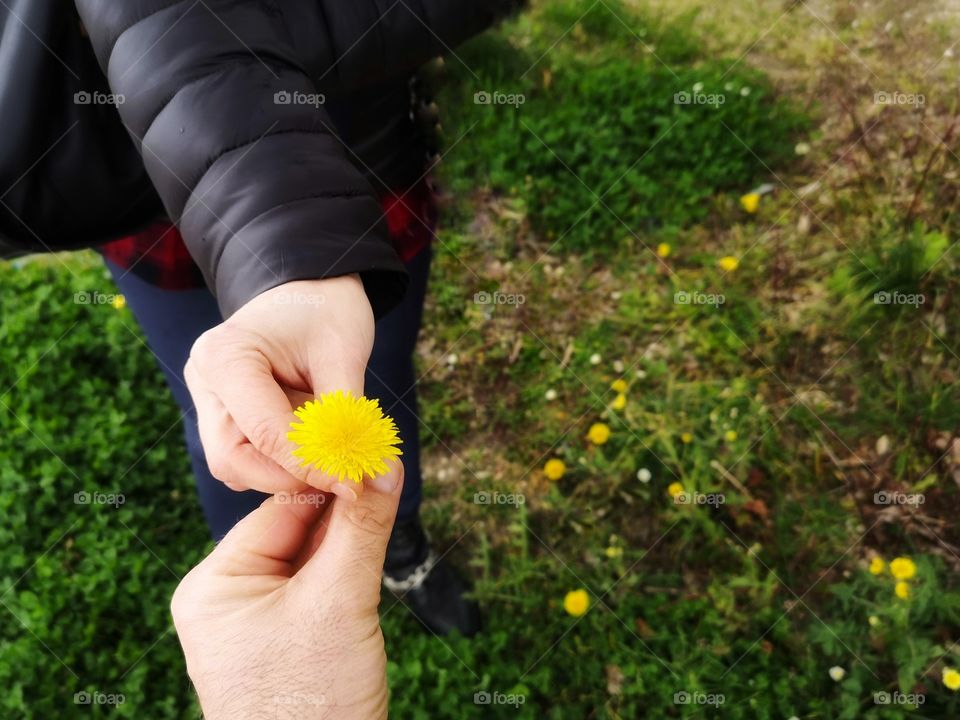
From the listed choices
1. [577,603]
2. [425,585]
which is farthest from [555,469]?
[425,585]

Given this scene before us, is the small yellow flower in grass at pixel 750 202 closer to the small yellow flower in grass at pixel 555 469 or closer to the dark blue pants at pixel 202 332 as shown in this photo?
the small yellow flower in grass at pixel 555 469

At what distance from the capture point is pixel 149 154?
1.21 metres

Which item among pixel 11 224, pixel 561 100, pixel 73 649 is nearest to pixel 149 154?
pixel 11 224

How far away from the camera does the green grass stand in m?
2.35

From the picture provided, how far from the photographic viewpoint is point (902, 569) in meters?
2.22

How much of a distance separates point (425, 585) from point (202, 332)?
4.26 feet

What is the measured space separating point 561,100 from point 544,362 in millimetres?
1261

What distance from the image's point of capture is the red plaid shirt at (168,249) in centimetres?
159

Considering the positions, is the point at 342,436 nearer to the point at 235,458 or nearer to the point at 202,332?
the point at 235,458

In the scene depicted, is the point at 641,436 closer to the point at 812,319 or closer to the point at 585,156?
the point at 812,319

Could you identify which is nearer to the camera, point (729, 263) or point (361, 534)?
point (361, 534)

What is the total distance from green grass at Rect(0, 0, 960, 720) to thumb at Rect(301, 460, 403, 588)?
1414mm

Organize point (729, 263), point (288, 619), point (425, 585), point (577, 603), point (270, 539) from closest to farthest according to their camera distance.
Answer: point (288, 619) → point (270, 539) → point (577, 603) → point (425, 585) → point (729, 263)

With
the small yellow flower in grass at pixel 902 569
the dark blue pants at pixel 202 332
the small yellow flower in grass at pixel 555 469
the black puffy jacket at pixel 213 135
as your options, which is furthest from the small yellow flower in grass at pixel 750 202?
the black puffy jacket at pixel 213 135
